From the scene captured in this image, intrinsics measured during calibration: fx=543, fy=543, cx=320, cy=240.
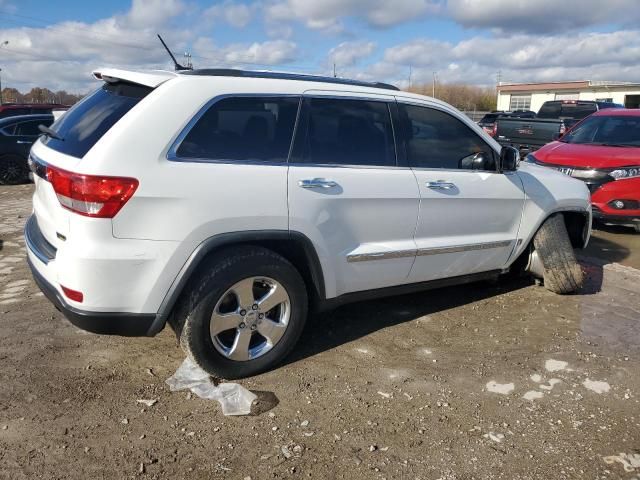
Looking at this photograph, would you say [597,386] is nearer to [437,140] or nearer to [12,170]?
[437,140]

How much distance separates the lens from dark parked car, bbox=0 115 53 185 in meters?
11.3

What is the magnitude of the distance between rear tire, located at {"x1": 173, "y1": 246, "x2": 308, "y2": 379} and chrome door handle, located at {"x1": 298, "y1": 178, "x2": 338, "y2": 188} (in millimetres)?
465

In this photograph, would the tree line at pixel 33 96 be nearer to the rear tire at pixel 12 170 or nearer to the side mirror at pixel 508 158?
the rear tire at pixel 12 170

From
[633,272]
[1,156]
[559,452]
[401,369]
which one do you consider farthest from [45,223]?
[1,156]

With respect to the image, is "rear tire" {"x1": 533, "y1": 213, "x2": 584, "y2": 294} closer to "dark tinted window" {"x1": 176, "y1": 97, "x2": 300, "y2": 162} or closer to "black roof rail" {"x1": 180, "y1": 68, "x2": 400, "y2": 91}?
"black roof rail" {"x1": 180, "y1": 68, "x2": 400, "y2": 91}

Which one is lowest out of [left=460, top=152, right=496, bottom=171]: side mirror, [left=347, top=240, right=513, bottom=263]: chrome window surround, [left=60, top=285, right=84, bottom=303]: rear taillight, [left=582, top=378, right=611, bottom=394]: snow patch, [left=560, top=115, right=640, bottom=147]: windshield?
[left=582, top=378, right=611, bottom=394]: snow patch

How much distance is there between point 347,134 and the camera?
3652mm

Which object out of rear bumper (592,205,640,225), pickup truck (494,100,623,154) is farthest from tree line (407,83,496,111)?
rear bumper (592,205,640,225)

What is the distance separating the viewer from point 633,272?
5.82 meters

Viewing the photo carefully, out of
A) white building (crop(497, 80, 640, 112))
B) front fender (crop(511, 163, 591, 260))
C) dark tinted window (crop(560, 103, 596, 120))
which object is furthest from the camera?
white building (crop(497, 80, 640, 112))

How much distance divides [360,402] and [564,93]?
63813mm

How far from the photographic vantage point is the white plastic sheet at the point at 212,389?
123 inches

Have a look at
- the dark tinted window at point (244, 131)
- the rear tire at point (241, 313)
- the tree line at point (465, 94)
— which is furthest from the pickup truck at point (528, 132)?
the tree line at point (465, 94)

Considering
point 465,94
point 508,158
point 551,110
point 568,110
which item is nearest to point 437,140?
point 508,158
